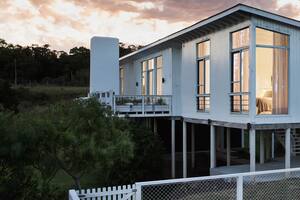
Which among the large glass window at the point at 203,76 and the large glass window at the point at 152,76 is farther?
the large glass window at the point at 152,76

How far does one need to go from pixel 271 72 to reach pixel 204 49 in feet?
10.2

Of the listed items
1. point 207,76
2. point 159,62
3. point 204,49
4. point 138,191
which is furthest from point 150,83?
point 138,191

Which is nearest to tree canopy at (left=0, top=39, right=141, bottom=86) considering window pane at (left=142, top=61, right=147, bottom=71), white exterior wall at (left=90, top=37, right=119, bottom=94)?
window pane at (left=142, top=61, right=147, bottom=71)

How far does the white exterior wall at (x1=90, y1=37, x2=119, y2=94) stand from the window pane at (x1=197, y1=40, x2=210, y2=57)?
4.13 m

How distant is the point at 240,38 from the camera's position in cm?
1046

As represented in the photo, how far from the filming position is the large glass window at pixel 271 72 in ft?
33.0

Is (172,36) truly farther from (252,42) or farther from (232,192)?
(232,192)

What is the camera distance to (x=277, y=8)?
1853 centimetres

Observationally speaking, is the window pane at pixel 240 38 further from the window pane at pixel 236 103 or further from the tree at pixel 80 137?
the tree at pixel 80 137

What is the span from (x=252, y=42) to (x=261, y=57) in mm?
612

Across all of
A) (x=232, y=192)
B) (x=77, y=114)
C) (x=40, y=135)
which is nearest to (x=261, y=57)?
(x=232, y=192)

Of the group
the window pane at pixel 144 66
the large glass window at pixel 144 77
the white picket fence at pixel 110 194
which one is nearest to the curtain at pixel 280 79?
the white picket fence at pixel 110 194

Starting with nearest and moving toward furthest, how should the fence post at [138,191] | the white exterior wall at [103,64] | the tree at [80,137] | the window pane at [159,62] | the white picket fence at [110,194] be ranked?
the fence post at [138,191]
the white picket fence at [110,194]
the tree at [80,137]
the white exterior wall at [103,64]
the window pane at [159,62]

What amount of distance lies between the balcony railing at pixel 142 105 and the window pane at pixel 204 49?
112 inches
